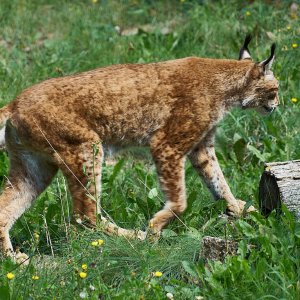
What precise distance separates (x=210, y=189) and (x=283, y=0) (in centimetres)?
446

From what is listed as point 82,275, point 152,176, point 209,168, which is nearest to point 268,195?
point 209,168

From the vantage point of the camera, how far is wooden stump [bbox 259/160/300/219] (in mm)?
6152

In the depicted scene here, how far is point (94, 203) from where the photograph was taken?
6.87 metres

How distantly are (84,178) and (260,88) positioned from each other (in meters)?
1.76

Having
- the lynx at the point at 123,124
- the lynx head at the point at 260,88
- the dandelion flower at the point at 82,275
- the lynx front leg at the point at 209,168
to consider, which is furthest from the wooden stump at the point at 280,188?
the dandelion flower at the point at 82,275

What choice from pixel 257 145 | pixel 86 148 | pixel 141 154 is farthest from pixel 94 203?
pixel 257 145

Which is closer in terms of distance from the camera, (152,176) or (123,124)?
(123,124)

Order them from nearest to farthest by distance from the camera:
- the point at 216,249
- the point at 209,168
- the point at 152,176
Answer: the point at 216,249 < the point at 209,168 < the point at 152,176

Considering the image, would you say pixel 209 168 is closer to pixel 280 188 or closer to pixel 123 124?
pixel 123 124

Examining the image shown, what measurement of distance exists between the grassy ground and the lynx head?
0.71m

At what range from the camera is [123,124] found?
23.6 ft

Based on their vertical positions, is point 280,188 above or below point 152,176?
above

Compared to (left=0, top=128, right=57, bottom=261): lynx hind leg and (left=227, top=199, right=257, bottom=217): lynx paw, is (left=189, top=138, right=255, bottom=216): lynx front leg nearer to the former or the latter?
(left=227, top=199, right=257, bottom=217): lynx paw

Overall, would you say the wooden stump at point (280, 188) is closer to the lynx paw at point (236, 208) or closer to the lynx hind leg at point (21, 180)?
the lynx paw at point (236, 208)
